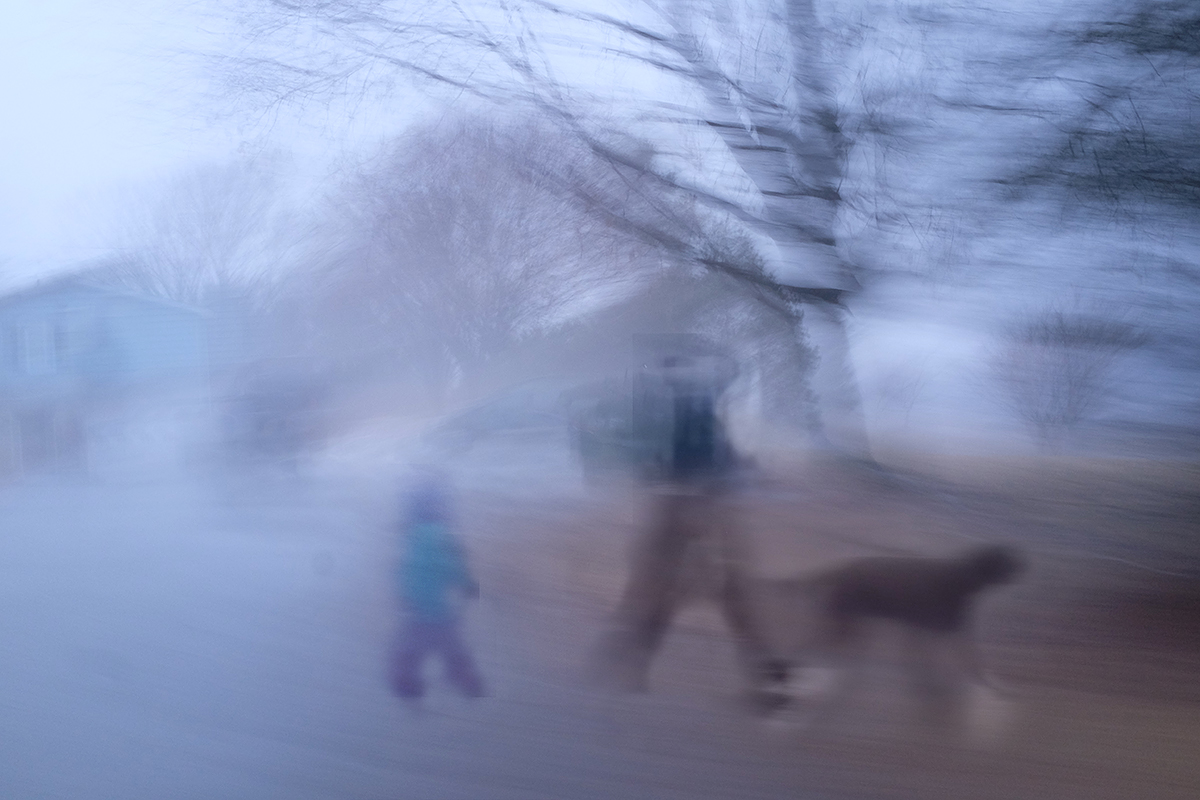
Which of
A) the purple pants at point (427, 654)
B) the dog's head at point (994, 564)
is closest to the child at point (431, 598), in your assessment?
the purple pants at point (427, 654)

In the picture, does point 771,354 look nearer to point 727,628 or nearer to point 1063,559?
point 727,628

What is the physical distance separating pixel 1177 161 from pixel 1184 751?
2.55 metres

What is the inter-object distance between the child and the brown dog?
126 centimetres

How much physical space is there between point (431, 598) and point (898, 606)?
6.55ft

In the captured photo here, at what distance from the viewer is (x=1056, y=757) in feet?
9.99

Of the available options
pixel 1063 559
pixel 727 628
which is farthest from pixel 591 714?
pixel 1063 559

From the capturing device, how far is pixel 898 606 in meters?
3.70

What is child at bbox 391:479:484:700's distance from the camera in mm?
3705

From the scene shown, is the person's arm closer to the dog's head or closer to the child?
the child

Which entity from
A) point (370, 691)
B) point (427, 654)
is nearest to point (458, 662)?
point (427, 654)

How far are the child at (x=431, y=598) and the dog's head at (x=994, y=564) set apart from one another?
6.98ft

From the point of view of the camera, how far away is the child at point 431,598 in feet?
12.2

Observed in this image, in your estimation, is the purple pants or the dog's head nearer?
the purple pants

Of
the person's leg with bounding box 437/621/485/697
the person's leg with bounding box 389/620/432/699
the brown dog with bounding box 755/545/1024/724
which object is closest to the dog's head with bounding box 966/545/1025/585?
the brown dog with bounding box 755/545/1024/724
